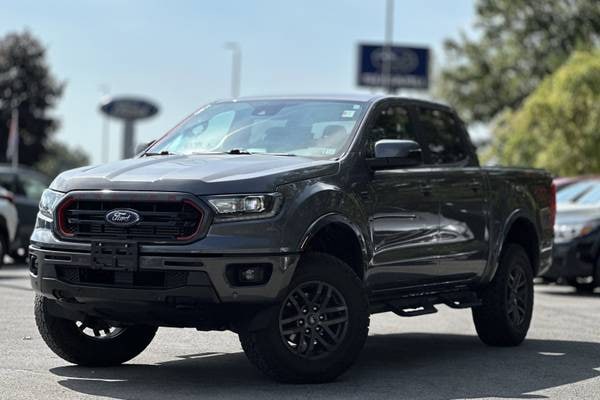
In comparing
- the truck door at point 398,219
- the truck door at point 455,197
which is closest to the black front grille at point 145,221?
the truck door at point 398,219

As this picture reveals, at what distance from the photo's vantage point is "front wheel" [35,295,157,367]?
8.38 meters

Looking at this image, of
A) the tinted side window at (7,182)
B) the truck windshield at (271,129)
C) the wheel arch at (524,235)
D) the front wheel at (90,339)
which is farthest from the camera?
the tinted side window at (7,182)

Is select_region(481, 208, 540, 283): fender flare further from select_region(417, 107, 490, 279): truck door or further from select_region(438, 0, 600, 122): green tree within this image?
select_region(438, 0, 600, 122): green tree

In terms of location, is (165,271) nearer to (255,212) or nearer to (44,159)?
(255,212)

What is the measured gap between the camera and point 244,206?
7.56 meters

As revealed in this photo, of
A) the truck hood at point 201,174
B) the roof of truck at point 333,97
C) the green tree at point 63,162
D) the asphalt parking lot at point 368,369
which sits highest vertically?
the roof of truck at point 333,97

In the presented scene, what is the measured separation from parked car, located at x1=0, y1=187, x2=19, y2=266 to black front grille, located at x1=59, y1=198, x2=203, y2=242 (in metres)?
10.9

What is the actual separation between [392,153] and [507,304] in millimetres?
2382

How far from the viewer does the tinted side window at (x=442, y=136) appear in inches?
396

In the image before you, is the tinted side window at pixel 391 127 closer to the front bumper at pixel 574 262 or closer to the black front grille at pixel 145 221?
the black front grille at pixel 145 221

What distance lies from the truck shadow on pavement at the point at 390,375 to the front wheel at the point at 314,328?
5.2 inches

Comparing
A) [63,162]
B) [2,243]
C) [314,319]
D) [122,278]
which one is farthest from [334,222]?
[63,162]

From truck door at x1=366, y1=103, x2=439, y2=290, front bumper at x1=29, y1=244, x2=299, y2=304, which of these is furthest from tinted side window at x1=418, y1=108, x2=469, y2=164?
front bumper at x1=29, y1=244, x2=299, y2=304

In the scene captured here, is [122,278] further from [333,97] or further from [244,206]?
[333,97]
